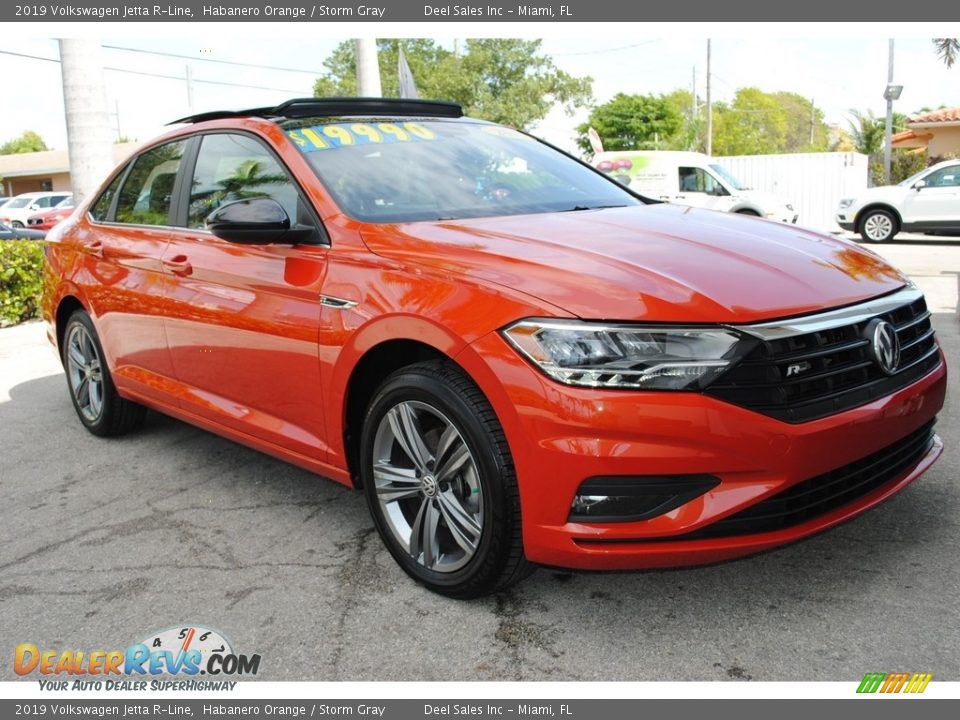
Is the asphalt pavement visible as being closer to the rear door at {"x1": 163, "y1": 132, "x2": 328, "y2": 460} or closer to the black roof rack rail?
the rear door at {"x1": 163, "y1": 132, "x2": 328, "y2": 460}

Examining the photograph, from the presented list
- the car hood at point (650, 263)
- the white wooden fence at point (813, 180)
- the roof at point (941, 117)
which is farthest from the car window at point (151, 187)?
the roof at point (941, 117)

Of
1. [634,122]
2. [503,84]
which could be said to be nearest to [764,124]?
[634,122]

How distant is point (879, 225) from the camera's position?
1723 centimetres

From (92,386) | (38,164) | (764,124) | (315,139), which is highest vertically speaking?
(764,124)

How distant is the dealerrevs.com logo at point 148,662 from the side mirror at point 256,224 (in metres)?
1.40

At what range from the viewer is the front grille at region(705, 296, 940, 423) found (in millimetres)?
2410

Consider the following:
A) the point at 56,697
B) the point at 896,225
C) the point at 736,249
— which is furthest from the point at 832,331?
the point at 896,225

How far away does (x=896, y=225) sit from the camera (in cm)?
1702

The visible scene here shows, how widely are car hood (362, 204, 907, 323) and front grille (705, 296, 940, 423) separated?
10 cm

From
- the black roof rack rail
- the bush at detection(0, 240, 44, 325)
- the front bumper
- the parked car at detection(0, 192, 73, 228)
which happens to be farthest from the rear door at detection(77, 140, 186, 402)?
the parked car at detection(0, 192, 73, 228)

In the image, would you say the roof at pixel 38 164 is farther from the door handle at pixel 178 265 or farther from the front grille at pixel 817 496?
the front grille at pixel 817 496

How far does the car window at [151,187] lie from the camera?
432cm

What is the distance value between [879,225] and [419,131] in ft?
51.6
